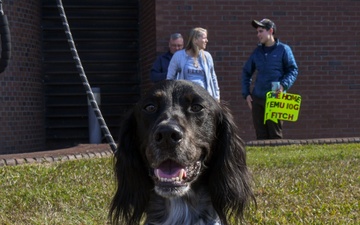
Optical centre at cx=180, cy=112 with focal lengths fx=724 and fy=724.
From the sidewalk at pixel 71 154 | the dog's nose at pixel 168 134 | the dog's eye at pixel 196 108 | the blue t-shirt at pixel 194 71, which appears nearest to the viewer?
the dog's nose at pixel 168 134

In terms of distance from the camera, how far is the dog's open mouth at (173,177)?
4.06 m

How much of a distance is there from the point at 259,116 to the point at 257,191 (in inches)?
176

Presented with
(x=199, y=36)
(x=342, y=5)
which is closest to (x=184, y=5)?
(x=342, y=5)

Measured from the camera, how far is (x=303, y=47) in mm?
13758

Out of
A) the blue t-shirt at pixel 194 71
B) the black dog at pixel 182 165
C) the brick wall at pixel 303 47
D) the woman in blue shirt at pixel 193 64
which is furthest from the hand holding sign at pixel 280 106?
the black dog at pixel 182 165

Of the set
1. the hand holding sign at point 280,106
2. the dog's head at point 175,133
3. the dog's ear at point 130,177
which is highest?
the dog's head at point 175,133

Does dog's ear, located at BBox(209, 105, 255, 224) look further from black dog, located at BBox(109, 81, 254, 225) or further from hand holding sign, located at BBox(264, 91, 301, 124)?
hand holding sign, located at BBox(264, 91, 301, 124)

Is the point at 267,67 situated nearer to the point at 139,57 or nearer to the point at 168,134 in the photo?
the point at 139,57

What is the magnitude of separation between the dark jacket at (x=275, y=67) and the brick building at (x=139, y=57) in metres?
2.17

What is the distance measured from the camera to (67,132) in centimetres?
1445

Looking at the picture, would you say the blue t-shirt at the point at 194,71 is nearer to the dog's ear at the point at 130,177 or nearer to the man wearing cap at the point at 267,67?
the man wearing cap at the point at 267,67

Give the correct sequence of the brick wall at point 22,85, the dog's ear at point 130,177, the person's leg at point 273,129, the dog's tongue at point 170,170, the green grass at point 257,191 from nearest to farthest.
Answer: the dog's tongue at point 170,170 < the dog's ear at point 130,177 < the green grass at point 257,191 < the person's leg at point 273,129 < the brick wall at point 22,85

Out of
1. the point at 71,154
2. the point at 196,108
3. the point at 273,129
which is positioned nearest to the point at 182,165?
the point at 196,108

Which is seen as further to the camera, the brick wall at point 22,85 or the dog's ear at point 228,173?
the brick wall at point 22,85
